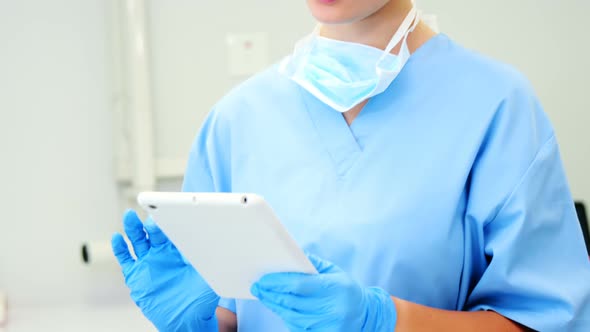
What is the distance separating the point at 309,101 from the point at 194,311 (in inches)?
12.5

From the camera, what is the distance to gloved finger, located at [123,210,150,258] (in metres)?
0.87

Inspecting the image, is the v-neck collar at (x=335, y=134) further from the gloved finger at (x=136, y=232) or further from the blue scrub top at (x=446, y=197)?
the gloved finger at (x=136, y=232)

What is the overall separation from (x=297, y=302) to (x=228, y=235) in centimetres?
10

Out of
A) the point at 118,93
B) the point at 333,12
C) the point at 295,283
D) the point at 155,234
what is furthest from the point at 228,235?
the point at 118,93

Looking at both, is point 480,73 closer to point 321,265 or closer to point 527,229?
point 527,229

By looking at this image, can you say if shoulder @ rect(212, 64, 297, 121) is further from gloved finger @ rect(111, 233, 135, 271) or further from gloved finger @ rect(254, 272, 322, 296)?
gloved finger @ rect(254, 272, 322, 296)

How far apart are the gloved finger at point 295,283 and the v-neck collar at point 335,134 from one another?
0.76ft

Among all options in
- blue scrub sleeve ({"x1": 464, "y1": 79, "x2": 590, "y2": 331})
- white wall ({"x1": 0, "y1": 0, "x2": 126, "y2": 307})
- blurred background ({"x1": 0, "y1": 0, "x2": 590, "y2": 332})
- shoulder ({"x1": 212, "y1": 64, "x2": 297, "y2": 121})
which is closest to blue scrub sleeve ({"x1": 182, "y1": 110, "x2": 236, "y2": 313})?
shoulder ({"x1": 212, "y1": 64, "x2": 297, "y2": 121})

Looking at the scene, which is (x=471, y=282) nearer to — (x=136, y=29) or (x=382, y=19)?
(x=382, y=19)

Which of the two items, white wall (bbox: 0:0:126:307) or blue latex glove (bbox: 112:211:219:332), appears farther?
white wall (bbox: 0:0:126:307)

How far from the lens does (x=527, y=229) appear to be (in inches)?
32.1

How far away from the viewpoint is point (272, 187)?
93 centimetres

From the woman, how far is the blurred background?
99cm

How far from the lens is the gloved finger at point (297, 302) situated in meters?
0.71
